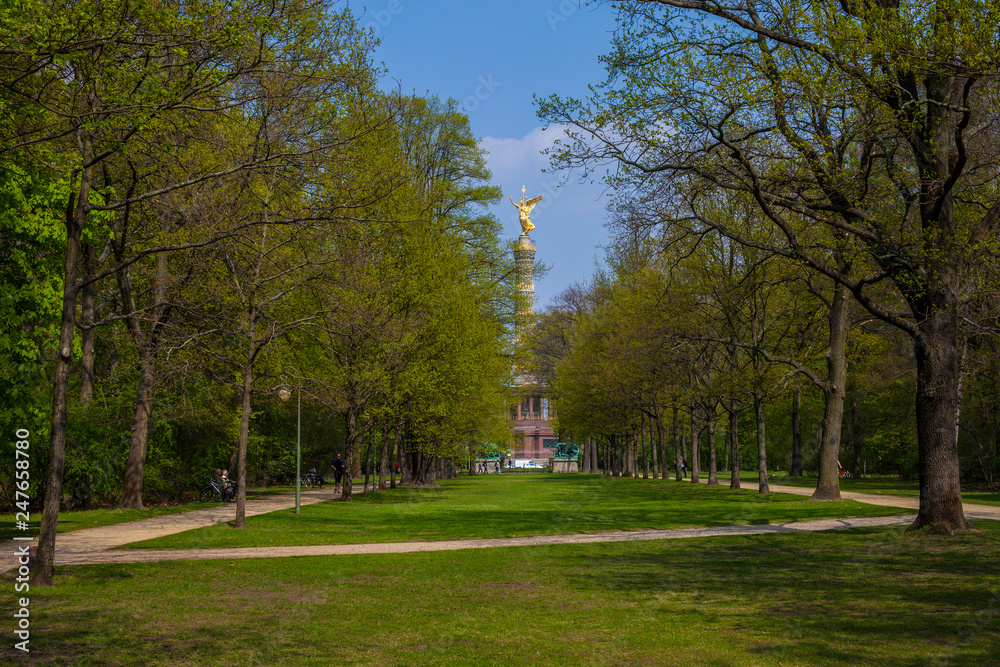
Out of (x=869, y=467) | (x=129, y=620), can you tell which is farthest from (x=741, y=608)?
(x=869, y=467)

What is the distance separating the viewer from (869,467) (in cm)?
6412

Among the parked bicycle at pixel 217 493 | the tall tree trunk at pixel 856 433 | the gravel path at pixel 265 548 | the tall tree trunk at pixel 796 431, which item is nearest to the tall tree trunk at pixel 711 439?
the tall tree trunk at pixel 796 431

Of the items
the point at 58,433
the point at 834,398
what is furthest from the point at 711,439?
the point at 58,433

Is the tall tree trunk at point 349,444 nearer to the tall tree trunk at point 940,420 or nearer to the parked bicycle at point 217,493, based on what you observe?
the parked bicycle at point 217,493

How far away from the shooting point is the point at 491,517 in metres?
24.7

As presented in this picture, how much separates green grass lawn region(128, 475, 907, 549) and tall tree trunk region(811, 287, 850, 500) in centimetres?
89

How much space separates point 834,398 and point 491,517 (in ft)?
37.7

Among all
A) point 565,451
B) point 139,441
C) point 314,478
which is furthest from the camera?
point 565,451

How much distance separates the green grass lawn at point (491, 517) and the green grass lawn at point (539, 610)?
4062mm

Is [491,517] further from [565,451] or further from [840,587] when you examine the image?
[565,451]

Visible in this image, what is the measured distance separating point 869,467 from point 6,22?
64.7m

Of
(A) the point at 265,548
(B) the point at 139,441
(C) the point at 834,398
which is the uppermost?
(C) the point at 834,398

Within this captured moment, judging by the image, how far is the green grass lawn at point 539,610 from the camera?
761 centimetres

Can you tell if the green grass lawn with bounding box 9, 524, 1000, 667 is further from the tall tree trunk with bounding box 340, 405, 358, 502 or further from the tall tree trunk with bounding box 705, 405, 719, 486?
the tall tree trunk with bounding box 705, 405, 719, 486
